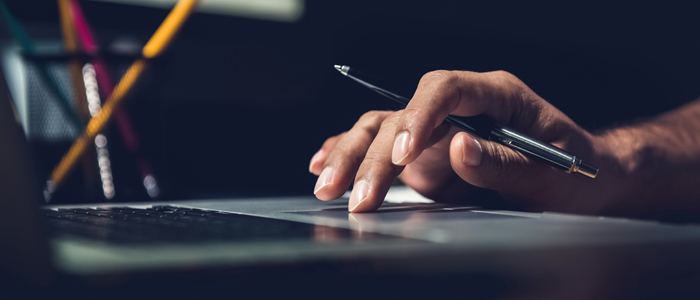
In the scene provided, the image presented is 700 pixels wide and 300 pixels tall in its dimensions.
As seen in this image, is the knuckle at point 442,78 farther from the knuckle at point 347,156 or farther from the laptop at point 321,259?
the laptop at point 321,259

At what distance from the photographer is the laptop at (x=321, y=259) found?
16 centimetres

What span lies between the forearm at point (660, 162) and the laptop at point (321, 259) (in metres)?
0.41

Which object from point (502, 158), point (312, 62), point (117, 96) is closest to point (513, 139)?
point (502, 158)

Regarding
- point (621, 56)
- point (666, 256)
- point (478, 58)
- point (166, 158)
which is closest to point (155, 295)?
point (666, 256)

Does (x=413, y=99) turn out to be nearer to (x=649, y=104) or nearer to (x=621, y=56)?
(x=649, y=104)

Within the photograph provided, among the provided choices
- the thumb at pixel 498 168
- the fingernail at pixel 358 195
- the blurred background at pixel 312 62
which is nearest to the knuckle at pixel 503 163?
the thumb at pixel 498 168

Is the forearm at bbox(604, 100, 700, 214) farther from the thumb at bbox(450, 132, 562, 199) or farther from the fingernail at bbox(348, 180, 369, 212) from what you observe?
the fingernail at bbox(348, 180, 369, 212)

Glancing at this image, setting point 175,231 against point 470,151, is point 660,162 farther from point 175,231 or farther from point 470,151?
point 175,231

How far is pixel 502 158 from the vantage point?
0.45m

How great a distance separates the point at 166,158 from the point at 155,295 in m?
0.85

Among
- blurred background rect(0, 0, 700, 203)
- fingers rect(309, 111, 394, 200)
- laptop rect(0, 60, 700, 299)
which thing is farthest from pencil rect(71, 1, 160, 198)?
laptop rect(0, 60, 700, 299)

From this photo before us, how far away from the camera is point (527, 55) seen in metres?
1.16

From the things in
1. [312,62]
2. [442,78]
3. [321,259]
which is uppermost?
[312,62]

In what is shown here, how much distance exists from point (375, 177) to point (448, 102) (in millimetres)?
88
